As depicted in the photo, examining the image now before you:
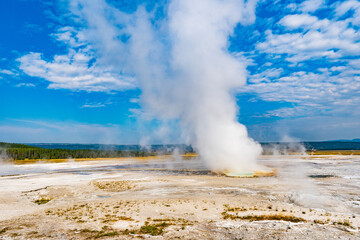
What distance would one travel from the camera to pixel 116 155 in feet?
396

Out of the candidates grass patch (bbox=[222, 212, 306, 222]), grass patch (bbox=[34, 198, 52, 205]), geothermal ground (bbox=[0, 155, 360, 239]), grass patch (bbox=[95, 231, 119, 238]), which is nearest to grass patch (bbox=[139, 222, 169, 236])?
A: geothermal ground (bbox=[0, 155, 360, 239])

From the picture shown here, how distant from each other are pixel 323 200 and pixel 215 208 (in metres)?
9.84

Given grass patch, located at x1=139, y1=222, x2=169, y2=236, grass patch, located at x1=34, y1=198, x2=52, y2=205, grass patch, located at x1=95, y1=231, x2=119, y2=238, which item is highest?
grass patch, located at x1=95, y1=231, x2=119, y2=238

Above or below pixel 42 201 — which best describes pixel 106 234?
above

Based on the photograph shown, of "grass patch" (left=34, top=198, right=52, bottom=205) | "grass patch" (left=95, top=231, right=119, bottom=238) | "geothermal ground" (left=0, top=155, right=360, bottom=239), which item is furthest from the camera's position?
"grass patch" (left=34, top=198, right=52, bottom=205)

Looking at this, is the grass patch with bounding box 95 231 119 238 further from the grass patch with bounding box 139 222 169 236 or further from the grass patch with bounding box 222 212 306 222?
the grass patch with bounding box 222 212 306 222

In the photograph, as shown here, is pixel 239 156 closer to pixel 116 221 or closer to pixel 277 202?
pixel 277 202

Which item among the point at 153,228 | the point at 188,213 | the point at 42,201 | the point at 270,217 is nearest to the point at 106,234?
the point at 153,228

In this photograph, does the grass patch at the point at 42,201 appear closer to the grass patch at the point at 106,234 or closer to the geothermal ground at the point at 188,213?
the geothermal ground at the point at 188,213

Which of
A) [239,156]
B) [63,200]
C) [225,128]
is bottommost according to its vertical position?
[63,200]

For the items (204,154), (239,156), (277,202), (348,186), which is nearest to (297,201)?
(277,202)

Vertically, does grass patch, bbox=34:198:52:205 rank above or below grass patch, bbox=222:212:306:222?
below

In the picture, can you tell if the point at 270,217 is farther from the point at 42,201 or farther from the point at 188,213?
the point at 42,201

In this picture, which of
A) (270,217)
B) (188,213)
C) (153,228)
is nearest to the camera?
(153,228)
